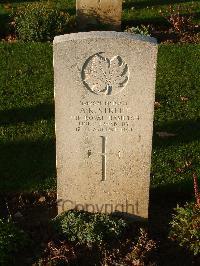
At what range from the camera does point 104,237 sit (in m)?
5.61

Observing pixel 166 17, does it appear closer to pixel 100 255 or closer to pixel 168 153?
pixel 168 153

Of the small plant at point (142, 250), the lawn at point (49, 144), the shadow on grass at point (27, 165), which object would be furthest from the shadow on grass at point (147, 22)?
the small plant at point (142, 250)

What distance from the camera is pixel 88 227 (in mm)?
5555

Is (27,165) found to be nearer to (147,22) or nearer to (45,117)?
(45,117)

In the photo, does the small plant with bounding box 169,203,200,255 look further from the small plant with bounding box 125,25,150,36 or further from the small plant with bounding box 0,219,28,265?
the small plant with bounding box 125,25,150,36

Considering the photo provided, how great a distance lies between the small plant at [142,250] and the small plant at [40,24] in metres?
5.69

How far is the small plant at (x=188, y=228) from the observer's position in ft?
18.0

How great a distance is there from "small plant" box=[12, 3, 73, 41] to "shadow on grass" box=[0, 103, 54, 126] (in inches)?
101

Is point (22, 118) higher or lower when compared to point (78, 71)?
lower

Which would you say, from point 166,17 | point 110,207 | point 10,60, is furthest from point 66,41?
point 166,17

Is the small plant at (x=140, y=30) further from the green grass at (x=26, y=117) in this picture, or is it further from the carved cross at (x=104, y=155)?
the carved cross at (x=104, y=155)

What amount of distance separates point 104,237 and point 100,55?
1832mm

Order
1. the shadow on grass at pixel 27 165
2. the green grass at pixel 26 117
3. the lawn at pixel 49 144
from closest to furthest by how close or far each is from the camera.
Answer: the lawn at pixel 49 144
the shadow on grass at pixel 27 165
the green grass at pixel 26 117

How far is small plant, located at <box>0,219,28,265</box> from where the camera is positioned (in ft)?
17.5
